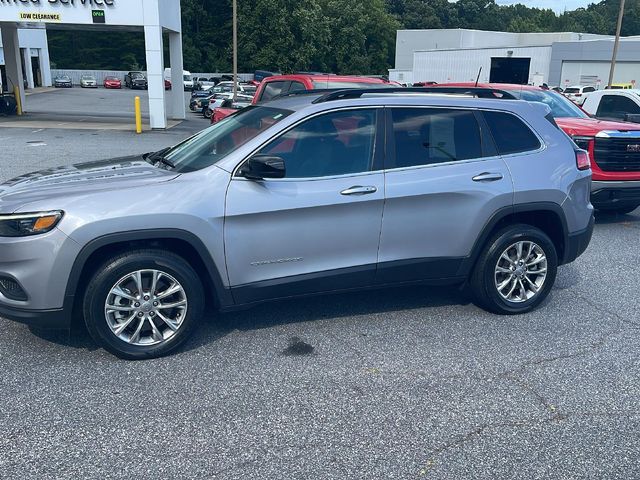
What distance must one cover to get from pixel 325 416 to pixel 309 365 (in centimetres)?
65

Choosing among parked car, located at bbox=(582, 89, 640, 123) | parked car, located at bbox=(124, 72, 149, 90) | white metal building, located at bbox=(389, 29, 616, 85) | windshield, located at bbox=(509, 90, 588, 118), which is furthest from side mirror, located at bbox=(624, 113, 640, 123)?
parked car, located at bbox=(124, 72, 149, 90)

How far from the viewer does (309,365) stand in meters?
4.16

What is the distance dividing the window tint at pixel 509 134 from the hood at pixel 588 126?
3900 millimetres

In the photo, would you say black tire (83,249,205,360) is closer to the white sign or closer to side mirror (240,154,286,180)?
side mirror (240,154,286,180)

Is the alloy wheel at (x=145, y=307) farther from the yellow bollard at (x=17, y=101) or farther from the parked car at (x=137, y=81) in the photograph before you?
the parked car at (x=137, y=81)

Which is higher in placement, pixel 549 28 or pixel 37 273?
pixel 549 28

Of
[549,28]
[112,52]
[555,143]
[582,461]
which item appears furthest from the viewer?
[549,28]

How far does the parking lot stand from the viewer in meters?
3.13

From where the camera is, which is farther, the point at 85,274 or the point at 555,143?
the point at 555,143

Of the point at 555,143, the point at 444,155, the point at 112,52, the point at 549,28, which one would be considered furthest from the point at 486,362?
the point at 549,28

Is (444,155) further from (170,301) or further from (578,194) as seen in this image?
(170,301)

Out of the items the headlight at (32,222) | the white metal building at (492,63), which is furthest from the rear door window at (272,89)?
the white metal building at (492,63)

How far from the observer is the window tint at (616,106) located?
480 inches

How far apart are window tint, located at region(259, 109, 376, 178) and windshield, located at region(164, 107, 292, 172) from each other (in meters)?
0.20
